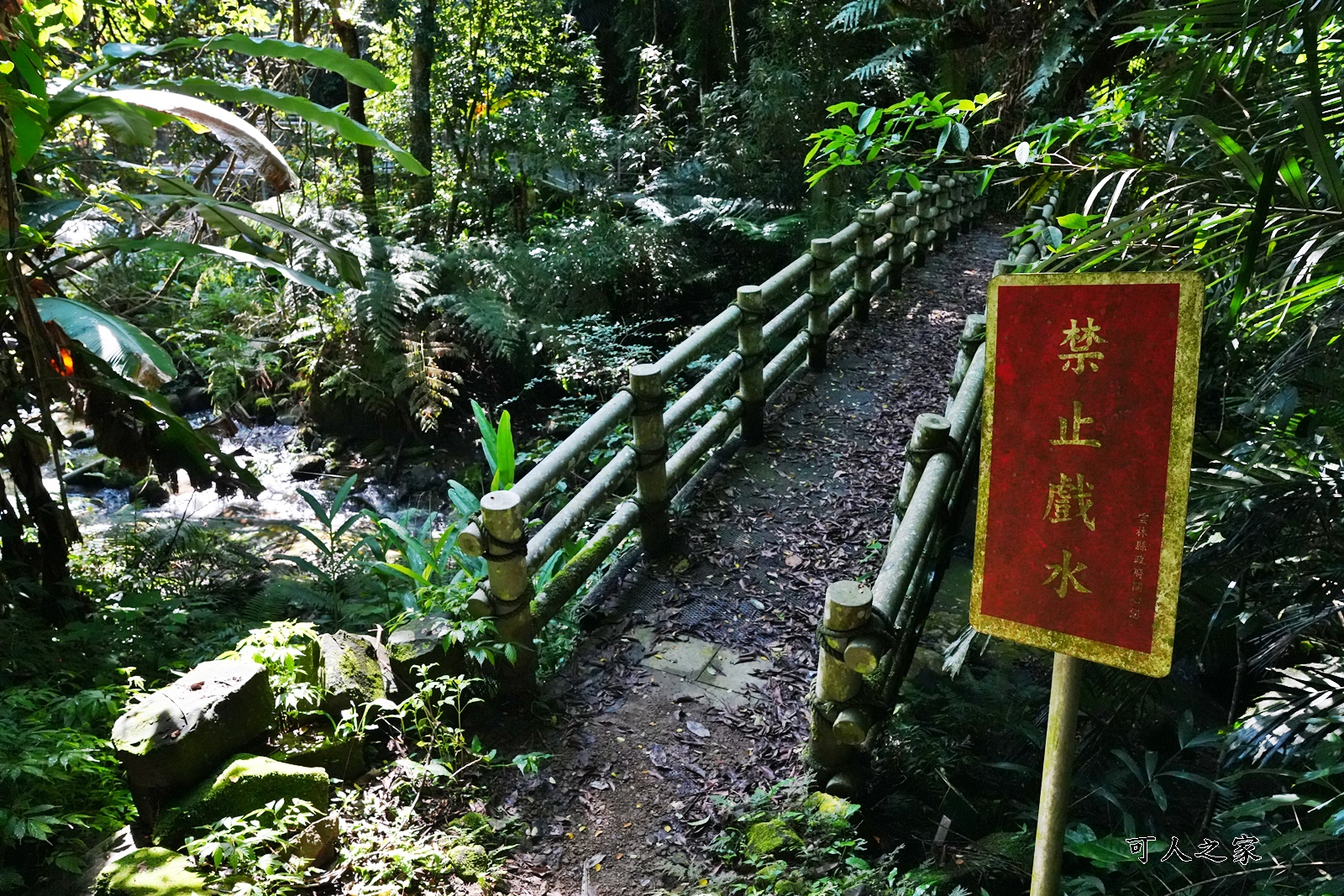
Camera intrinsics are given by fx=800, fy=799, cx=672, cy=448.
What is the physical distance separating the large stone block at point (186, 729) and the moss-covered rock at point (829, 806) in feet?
5.94

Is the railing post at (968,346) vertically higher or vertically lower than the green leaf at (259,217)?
lower

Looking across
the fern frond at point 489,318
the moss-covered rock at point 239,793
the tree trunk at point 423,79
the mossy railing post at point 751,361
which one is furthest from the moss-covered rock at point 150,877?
the tree trunk at point 423,79

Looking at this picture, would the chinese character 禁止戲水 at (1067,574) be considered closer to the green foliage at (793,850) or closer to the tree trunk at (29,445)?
the green foliage at (793,850)

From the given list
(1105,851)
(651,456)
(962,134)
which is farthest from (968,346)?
(1105,851)

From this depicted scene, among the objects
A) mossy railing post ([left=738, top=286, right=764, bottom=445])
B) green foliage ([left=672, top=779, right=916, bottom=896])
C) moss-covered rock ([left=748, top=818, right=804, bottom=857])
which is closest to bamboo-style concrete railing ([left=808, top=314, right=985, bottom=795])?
green foliage ([left=672, top=779, right=916, bottom=896])

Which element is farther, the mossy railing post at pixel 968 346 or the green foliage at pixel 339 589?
the mossy railing post at pixel 968 346

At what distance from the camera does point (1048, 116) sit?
26.5ft

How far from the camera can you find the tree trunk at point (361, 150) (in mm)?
7148

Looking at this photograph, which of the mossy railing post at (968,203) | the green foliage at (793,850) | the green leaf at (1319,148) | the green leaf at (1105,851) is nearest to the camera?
the green leaf at (1319,148)

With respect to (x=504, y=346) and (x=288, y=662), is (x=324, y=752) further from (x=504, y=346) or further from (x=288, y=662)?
(x=504, y=346)

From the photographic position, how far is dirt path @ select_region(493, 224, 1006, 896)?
104 inches

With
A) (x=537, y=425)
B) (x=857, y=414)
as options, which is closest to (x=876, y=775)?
(x=857, y=414)

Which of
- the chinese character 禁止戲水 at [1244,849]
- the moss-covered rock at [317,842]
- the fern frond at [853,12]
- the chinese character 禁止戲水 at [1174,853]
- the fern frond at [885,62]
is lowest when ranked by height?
the moss-covered rock at [317,842]

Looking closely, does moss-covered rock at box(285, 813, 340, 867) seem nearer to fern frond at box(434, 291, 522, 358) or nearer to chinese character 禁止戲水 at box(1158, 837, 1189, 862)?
chinese character 禁止戲水 at box(1158, 837, 1189, 862)
